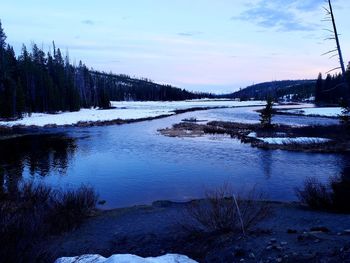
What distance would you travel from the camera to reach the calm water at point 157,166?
21016mm

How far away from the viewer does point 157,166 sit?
89.8ft

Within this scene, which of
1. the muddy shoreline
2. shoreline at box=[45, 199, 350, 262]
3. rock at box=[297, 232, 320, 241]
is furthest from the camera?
the muddy shoreline

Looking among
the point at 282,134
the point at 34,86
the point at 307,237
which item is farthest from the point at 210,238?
the point at 34,86

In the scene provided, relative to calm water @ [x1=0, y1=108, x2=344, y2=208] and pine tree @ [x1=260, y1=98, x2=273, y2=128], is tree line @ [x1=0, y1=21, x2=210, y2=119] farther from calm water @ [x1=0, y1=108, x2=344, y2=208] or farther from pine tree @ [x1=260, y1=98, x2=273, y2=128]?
pine tree @ [x1=260, y1=98, x2=273, y2=128]

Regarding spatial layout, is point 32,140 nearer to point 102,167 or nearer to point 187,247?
point 102,167

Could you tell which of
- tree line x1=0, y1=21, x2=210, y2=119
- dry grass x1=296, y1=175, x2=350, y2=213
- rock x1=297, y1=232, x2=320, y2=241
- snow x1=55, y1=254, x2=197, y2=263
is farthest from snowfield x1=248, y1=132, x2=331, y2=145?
tree line x1=0, y1=21, x2=210, y2=119

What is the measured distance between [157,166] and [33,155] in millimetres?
11201

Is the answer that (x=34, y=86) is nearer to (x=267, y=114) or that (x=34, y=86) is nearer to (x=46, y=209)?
(x=267, y=114)

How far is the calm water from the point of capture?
2102cm

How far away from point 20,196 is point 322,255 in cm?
1214

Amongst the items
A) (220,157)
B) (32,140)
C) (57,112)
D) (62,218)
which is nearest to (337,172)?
(220,157)

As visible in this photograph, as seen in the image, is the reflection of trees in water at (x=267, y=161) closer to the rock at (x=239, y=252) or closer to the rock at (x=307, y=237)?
the rock at (x=307, y=237)

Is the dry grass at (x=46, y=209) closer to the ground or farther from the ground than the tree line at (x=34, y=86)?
closer to the ground

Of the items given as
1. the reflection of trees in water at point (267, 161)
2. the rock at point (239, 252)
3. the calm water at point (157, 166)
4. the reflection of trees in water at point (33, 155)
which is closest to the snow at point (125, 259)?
the rock at point (239, 252)
